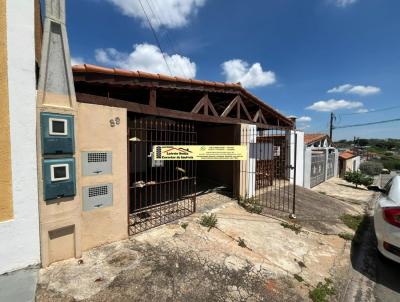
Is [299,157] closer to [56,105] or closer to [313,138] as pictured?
[313,138]

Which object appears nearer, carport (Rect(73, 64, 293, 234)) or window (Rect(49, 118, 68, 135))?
window (Rect(49, 118, 68, 135))

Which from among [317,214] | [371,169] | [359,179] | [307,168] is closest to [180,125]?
[317,214]

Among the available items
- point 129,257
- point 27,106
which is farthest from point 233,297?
point 27,106

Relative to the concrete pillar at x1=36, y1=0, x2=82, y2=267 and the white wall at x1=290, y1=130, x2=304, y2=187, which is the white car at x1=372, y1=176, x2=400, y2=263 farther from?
the white wall at x1=290, y1=130, x2=304, y2=187

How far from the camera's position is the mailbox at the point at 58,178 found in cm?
311

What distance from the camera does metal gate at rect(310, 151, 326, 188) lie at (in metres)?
13.5

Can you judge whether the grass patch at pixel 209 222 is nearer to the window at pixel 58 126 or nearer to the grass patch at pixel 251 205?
the grass patch at pixel 251 205

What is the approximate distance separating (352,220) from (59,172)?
805cm

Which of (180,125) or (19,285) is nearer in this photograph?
(19,285)

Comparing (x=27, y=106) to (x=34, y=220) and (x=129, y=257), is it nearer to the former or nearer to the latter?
(x=34, y=220)

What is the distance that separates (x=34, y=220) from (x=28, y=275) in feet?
2.49

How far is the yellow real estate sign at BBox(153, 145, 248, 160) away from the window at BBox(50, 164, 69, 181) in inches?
76.6

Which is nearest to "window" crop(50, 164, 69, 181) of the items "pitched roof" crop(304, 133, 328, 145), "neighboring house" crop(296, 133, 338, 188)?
"neighboring house" crop(296, 133, 338, 188)

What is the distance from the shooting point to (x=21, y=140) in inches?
114
